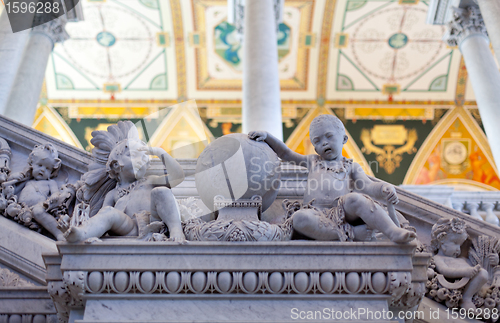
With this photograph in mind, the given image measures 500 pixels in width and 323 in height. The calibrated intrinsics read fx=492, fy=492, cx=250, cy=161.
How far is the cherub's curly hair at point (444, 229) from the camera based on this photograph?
3.28 metres

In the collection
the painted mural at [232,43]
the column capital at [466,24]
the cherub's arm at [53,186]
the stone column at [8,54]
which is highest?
the painted mural at [232,43]

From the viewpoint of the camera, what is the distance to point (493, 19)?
771cm

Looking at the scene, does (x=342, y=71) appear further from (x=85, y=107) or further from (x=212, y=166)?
(x=212, y=166)

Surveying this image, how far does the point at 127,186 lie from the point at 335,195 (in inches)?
52.8

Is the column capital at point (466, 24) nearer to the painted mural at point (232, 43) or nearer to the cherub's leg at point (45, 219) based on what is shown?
the painted mural at point (232, 43)

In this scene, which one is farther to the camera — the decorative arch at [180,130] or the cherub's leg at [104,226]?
the decorative arch at [180,130]

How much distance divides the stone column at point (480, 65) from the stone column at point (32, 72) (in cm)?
756

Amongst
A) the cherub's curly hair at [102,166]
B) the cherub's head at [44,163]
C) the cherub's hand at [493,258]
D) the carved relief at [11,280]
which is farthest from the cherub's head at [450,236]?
the cherub's head at [44,163]

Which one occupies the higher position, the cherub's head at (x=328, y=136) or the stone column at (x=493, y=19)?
the stone column at (x=493, y=19)

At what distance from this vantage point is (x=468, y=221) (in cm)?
342

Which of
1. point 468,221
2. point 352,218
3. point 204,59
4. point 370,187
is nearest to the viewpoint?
point 352,218

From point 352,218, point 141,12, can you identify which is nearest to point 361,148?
point 141,12

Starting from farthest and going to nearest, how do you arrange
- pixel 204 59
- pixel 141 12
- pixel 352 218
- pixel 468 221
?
pixel 204 59 < pixel 141 12 < pixel 468 221 < pixel 352 218

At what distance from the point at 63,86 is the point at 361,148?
32.6ft
